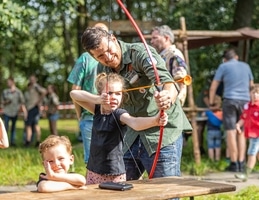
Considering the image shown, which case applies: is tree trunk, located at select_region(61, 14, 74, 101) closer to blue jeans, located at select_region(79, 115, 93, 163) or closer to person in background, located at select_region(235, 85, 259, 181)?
person in background, located at select_region(235, 85, 259, 181)

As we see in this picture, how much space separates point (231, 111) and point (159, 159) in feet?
17.8

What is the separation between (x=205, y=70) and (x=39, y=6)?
5889mm

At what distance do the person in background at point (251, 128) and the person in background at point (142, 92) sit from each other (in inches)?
172

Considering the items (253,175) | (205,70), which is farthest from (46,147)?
(205,70)

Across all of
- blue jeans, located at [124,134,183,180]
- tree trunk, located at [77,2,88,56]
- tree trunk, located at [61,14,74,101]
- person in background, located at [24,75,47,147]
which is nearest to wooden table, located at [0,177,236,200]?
blue jeans, located at [124,134,183,180]

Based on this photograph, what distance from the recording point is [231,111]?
1029 centimetres

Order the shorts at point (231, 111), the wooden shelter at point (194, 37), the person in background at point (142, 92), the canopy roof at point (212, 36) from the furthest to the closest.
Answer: the canopy roof at point (212, 36) → the wooden shelter at point (194, 37) → the shorts at point (231, 111) → the person in background at point (142, 92)

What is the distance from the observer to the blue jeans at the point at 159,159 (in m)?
5.03

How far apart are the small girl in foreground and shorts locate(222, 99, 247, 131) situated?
211 inches

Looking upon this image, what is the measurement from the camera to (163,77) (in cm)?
479

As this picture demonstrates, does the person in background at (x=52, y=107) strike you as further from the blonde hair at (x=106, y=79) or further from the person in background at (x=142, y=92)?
the blonde hair at (x=106, y=79)

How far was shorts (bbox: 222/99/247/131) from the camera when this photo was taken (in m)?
10.3

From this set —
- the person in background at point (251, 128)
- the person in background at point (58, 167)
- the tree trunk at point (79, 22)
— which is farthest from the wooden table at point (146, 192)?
the tree trunk at point (79, 22)

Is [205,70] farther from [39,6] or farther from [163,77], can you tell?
[163,77]
